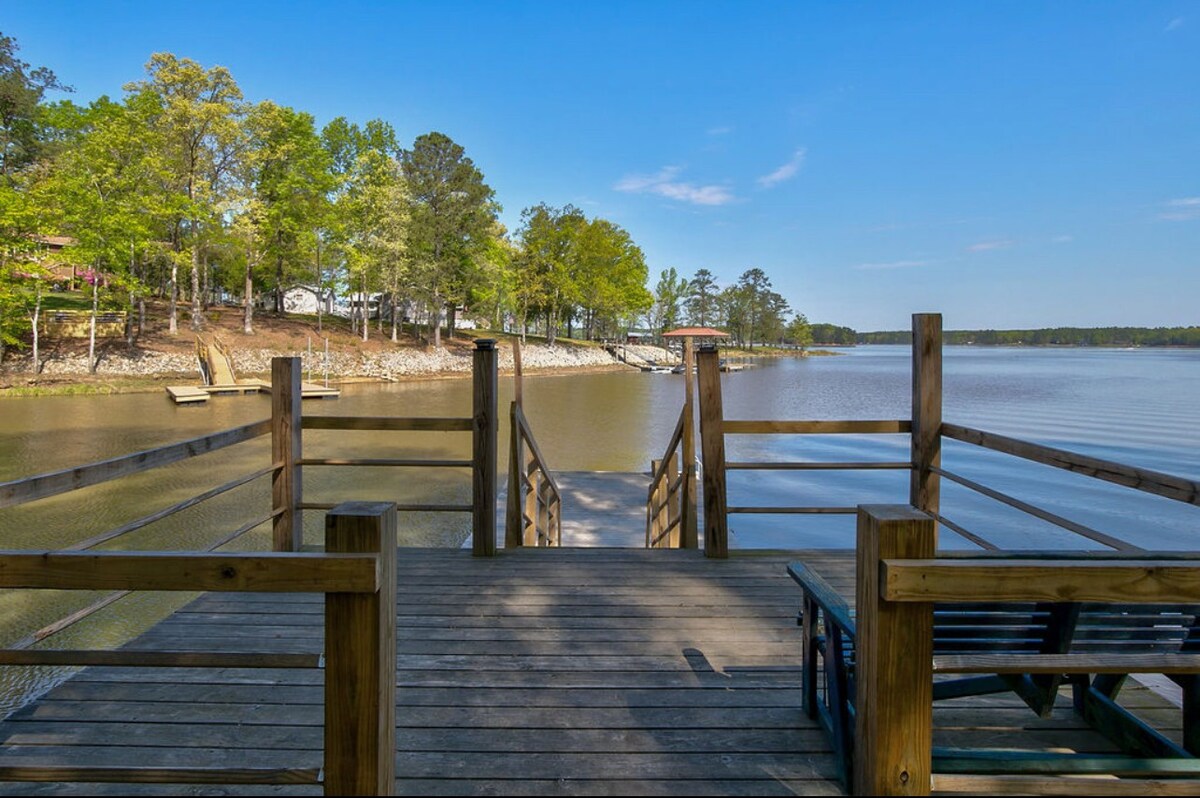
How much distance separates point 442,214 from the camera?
3434cm

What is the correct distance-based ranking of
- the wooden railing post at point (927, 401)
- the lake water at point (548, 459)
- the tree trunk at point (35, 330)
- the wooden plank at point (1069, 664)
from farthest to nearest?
1. the tree trunk at point (35, 330)
2. the lake water at point (548, 459)
3. the wooden railing post at point (927, 401)
4. the wooden plank at point (1069, 664)

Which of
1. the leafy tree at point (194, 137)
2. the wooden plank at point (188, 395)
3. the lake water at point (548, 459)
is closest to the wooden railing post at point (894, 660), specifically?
the lake water at point (548, 459)

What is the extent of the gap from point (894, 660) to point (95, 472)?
7.79 feet

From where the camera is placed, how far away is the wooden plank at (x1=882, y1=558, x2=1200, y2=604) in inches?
43.9

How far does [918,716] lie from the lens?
49.8 inches

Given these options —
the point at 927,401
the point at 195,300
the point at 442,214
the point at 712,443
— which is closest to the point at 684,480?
the point at 712,443

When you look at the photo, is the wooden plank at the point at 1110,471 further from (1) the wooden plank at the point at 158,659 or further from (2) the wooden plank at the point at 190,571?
(1) the wooden plank at the point at 158,659

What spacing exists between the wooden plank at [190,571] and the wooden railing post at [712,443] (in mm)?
2941

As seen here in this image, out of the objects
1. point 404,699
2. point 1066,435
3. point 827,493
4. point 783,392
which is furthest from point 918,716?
point 783,392

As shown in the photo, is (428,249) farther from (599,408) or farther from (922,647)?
(922,647)

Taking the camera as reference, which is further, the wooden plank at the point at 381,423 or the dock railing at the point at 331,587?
the wooden plank at the point at 381,423

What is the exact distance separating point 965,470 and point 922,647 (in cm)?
1452

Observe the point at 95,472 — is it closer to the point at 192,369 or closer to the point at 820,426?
the point at 820,426

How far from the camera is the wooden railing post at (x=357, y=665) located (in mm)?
1113
